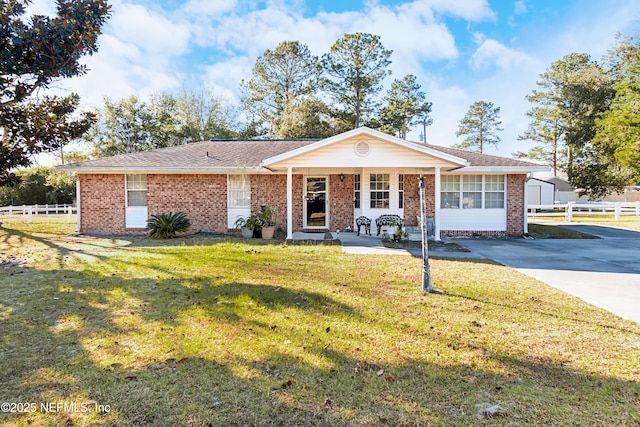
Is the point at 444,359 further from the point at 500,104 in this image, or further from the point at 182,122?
the point at 500,104

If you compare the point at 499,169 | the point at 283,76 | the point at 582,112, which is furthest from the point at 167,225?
the point at 582,112

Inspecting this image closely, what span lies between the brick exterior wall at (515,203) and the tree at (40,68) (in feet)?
46.5

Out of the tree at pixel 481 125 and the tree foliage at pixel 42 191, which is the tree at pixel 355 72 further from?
the tree foliage at pixel 42 191

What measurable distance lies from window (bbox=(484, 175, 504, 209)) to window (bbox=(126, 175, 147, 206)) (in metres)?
13.6

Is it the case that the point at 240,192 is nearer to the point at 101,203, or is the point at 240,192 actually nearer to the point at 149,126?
the point at 101,203

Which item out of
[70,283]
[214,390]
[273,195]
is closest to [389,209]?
[273,195]

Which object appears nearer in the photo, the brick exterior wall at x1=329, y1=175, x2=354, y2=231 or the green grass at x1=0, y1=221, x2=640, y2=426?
the green grass at x1=0, y1=221, x2=640, y2=426

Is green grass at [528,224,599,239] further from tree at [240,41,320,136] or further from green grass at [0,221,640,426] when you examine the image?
tree at [240,41,320,136]

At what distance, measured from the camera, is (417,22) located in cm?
1423

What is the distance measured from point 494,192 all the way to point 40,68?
14.6m

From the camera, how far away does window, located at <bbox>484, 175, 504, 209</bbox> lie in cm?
1419

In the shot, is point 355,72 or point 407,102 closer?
point 355,72

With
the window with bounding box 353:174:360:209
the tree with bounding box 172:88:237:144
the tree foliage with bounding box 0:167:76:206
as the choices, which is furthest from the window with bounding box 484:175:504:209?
the tree foliage with bounding box 0:167:76:206

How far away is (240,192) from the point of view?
1438cm
